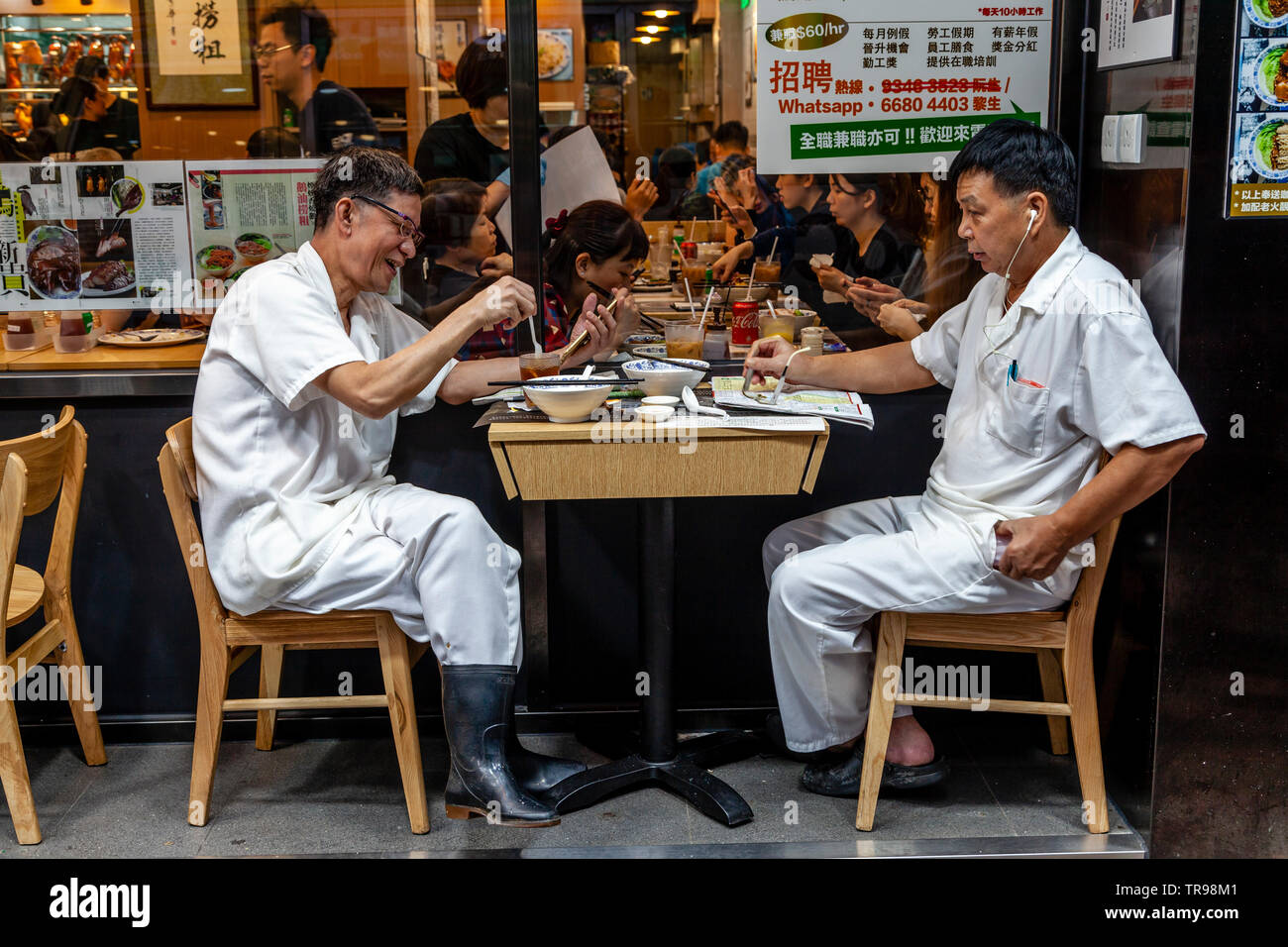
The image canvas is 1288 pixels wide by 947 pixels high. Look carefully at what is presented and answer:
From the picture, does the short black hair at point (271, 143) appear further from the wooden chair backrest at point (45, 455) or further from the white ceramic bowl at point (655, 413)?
the white ceramic bowl at point (655, 413)

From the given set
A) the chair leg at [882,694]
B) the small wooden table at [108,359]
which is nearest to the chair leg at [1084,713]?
the chair leg at [882,694]

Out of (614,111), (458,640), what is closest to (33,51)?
(614,111)

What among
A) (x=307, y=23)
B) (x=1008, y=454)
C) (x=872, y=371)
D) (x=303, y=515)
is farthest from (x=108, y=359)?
(x=1008, y=454)

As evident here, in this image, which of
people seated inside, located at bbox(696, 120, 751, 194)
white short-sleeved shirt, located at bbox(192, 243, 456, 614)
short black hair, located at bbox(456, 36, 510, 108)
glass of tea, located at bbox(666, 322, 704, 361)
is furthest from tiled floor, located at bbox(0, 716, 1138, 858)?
short black hair, located at bbox(456, 36, 510, 108)

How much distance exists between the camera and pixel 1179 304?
251cm

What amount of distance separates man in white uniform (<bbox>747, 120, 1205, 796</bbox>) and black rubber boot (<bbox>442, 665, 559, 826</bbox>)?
0.62m

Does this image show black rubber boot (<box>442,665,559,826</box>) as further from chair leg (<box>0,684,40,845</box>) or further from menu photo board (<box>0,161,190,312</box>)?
menu photo board (<box>0,161,190,312</box>)

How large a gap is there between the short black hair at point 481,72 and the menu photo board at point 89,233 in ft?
2.49

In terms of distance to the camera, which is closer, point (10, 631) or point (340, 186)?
point (340, 186)

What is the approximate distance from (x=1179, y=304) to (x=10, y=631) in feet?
9.71

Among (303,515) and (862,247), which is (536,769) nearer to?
(303,515)

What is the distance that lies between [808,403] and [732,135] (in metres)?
0.93

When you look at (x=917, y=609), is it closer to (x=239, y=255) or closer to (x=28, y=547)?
(x=239, y=255)

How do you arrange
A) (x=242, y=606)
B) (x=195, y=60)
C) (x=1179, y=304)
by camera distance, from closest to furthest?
(x=1179, y=304) → (x=242, y=606) → (x=195, y=60)
